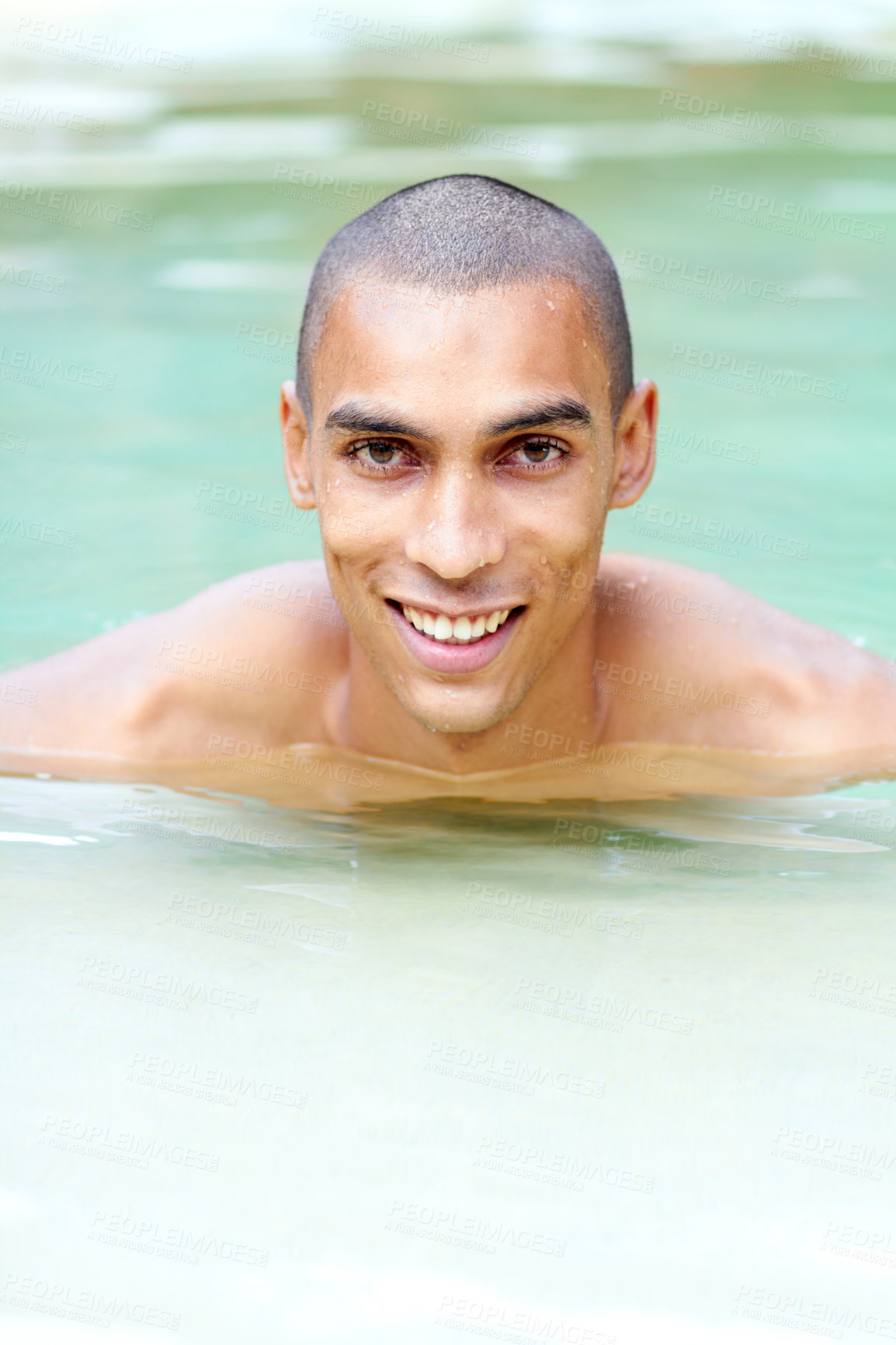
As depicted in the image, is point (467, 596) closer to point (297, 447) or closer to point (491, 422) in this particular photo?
point (491, 422)

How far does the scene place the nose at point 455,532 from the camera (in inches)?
94.6

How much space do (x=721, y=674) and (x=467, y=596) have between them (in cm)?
72

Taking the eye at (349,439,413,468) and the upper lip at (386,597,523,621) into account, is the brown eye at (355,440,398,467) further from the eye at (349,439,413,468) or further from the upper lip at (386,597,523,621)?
the upper lip at (386,597,523,621)

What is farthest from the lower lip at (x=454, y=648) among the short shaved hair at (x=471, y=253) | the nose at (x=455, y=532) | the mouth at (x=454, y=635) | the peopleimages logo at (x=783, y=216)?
the peopleimages logo at (x=783, y=216)

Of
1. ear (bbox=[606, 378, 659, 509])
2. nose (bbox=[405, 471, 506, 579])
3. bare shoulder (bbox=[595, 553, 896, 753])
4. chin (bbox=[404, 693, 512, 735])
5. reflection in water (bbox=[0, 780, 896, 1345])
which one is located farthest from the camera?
bare shoulder (bbox=[595, 553, 896, 753])

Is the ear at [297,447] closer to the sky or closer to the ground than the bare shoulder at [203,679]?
closer to the sky

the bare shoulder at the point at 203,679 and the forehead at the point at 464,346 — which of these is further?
the bare shoulder at the point at 203,679

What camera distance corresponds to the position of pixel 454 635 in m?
2.55

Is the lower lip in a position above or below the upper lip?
below

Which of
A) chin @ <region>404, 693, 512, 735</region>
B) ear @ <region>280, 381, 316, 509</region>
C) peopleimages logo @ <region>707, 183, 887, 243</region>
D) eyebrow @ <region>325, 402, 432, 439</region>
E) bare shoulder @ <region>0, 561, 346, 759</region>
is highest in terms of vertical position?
eyebrow @ <region>325, 402, 432, 439</region>

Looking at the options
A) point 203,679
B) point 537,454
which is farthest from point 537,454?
point 203,679

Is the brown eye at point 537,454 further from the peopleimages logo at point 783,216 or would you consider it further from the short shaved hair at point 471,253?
the peopleimages logo at point 783,216

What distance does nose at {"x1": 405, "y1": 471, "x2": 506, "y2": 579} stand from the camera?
240cm

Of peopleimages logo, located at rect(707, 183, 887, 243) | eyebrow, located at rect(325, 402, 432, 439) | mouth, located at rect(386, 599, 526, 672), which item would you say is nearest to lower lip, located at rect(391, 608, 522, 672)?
mouth, located at rect(386, 599, 526, 672)
